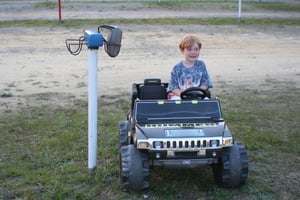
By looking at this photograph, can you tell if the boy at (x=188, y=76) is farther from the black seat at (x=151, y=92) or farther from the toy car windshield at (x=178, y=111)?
the toy car windshield at (x=178, y=111)

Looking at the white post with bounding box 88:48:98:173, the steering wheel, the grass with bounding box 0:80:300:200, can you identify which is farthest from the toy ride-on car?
the white post with bounding box 88:48:98:173

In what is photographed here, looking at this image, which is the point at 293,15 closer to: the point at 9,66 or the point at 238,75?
the point at 238,75

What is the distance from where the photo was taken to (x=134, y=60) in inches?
456

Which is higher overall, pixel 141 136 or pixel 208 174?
pixel 141 136

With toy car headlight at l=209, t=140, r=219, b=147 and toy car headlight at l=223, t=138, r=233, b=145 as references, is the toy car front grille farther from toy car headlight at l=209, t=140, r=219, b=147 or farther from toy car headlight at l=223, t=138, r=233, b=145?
toy car headlight at l=223, t=138, r=233, b=145

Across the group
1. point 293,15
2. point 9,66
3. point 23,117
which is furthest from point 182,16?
point 23,117

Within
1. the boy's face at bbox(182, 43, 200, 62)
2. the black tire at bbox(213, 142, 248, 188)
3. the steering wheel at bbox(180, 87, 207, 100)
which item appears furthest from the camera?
the boy's face at bbox(182, 43, 200, 62)

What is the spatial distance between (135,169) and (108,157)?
48.1 inches

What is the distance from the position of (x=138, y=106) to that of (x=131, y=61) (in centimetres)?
664

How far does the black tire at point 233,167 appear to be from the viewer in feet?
15.0

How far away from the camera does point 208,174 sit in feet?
16.9

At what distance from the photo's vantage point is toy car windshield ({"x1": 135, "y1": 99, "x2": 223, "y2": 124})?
4812 mm

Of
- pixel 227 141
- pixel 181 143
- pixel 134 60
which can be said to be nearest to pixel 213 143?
pixel 227 141

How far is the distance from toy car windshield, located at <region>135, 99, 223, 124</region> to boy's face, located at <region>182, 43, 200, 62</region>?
620mm
